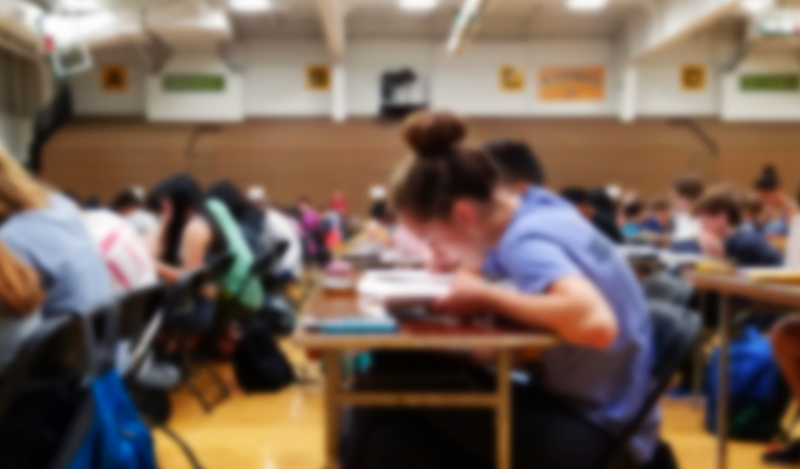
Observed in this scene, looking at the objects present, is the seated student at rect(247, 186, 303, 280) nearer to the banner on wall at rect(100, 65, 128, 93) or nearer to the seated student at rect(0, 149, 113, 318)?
the seated student at rect(0, 149, 113, 318)

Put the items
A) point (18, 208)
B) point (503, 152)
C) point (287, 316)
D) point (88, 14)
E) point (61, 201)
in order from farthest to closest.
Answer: point (88, 14) → point (287, 316) → point (503, 152) → point (61, 201) → point (18, 208)

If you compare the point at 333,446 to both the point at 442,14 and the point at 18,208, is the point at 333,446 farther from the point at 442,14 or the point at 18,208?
the point at 442,14

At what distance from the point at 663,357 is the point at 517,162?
967 mm

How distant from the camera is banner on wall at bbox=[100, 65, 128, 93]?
1498 centimetres

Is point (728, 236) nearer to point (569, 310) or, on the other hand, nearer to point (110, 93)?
point (569, 310)

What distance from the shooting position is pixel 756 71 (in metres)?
14.5

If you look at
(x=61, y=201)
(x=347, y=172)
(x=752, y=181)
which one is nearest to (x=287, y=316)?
(x=61, y=201)

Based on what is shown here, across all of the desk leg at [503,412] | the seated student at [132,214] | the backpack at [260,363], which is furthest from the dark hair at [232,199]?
the desk leg at [503,412]

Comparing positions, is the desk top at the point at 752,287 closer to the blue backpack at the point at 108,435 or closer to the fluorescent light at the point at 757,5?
the blue backpack at the point at 108,435

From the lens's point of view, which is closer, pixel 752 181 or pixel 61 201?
pixel 61 201

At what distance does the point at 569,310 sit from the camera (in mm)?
1451

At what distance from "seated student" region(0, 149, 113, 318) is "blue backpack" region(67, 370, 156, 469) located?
0.82 ft

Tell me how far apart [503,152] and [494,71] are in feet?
43.1


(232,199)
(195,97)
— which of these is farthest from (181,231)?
(195,97)
